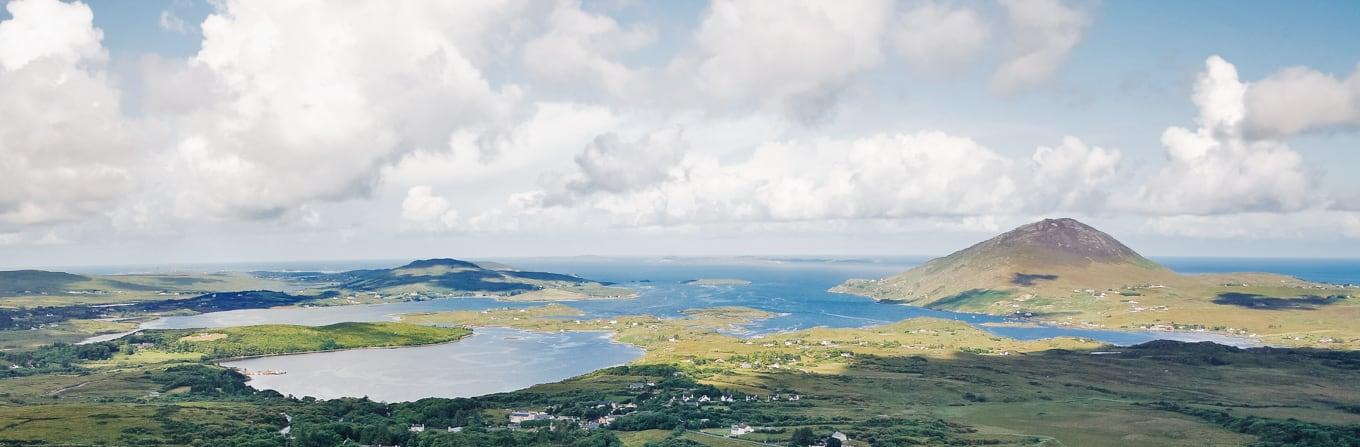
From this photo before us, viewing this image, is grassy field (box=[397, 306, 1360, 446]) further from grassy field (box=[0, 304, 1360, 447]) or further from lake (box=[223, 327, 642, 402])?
Result: lake (box=[223, 327, 642, 402])

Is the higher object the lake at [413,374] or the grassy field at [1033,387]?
the grassy field at [1033,387]

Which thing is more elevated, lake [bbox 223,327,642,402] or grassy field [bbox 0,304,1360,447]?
grassy field [bbox 0,304,1360,447]

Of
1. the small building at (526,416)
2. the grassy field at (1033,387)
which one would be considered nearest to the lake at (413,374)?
the grassy field at (1033,387)

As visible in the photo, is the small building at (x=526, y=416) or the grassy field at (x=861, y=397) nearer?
the grassy field at (x=861, y=397)

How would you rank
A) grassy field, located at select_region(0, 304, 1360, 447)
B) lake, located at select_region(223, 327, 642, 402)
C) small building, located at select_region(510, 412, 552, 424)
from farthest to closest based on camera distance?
lake, located at select_region(223, 327, 642, 402) → small building, located at select_region(510, 412, 552, 424) → grassy field, located at select_region(0, 304, 1360, 447)

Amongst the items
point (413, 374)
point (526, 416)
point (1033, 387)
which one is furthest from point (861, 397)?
point (413, 374)

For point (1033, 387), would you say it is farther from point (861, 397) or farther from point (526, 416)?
point (526, 416)

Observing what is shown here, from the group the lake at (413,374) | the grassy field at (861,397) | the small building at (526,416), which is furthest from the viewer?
the lake at (413,374)

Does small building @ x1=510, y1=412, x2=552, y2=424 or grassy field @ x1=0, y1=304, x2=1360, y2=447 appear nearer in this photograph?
grassy field @ x1=0, y1=304, x2=1360, y2=447

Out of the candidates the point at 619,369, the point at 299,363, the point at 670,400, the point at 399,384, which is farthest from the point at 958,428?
the point at 299,363

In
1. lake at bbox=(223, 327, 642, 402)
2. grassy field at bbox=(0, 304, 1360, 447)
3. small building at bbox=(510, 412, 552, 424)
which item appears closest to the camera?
grassy field at bbox=(0, 304, 1360, 447)

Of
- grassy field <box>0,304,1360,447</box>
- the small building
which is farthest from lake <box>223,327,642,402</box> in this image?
the small building

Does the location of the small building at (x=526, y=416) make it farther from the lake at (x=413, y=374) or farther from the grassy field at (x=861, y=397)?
the lake at (x=413, y=374)
